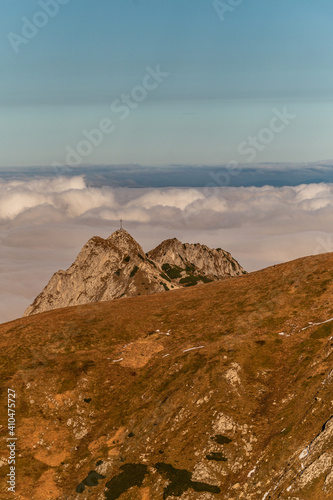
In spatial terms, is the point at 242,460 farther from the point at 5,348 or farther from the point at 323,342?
the point at 5,348

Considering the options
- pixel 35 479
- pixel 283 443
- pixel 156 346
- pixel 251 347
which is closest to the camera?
pixel 283 443

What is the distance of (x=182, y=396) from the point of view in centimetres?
7762

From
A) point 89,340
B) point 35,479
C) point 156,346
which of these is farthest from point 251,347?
point 35,479

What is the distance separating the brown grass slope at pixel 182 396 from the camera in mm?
62062

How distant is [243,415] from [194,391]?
382 inches

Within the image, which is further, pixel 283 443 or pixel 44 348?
pixel 44 348

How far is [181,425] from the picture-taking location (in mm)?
72500

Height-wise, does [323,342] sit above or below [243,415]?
above

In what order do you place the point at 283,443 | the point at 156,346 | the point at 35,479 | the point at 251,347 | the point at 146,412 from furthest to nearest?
1. the point at 156,346
2. the point at 251,347
3. the point at 146,412
4. the point at 35,479
5. the point at 283,443

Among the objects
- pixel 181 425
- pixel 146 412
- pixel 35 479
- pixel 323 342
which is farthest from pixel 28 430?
pixel 323 342

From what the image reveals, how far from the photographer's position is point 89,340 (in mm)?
100375

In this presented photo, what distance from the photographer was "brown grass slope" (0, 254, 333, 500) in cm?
6206

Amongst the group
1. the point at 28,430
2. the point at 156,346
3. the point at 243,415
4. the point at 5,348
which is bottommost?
the point at 243,415

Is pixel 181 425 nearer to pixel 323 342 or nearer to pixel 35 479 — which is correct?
pixel 35 479
